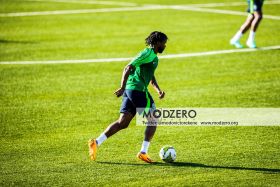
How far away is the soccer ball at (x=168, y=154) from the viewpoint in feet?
33.7

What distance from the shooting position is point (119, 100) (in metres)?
14.6

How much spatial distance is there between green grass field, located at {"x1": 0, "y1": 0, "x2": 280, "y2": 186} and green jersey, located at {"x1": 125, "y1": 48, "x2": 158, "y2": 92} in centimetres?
136

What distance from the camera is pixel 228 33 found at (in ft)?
71.6

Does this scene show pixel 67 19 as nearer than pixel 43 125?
No

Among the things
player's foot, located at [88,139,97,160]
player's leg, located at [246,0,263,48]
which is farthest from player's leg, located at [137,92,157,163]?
player's leg, located at [246,0,263,48]

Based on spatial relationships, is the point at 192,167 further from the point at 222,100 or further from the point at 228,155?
the point at 222,100

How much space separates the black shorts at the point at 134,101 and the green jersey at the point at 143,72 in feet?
0.29

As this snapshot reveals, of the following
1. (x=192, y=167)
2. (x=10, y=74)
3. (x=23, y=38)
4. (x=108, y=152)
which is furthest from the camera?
(x=23, y=38)

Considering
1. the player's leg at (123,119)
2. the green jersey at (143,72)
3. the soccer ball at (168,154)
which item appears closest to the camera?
the green jersey at (143,72)

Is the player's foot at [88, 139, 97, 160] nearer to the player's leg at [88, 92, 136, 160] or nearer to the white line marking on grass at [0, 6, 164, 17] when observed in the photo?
the player's leg at [88, 92, 136, 160]

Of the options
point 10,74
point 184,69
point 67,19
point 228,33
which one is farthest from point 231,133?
point 67,19

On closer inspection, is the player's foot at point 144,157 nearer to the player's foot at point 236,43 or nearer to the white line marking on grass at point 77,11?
the player's foot at point 236,43

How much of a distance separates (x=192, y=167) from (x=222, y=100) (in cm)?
448

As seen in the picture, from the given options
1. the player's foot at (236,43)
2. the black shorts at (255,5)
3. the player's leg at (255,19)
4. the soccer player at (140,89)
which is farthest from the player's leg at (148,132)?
the black shorts at (255,5)
